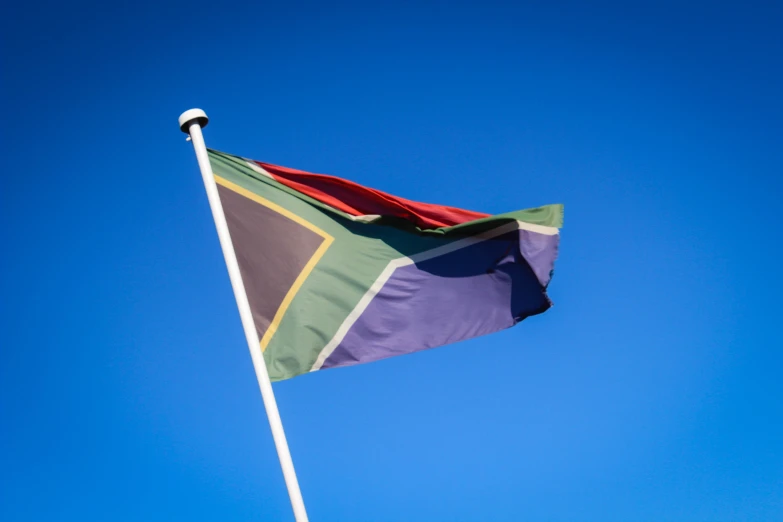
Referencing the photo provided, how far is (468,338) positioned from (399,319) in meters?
1.17

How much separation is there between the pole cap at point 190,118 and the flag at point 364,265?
2.01 ft

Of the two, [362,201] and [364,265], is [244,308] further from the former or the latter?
[362,201]

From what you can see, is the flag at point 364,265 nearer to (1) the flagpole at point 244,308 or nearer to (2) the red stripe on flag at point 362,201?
(2) the red stripe on flag at point 362,201

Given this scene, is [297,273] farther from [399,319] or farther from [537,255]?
[537,255]

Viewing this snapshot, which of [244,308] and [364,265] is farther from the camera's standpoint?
[364,265]

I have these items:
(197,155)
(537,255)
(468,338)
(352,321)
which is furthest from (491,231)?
(197,155)

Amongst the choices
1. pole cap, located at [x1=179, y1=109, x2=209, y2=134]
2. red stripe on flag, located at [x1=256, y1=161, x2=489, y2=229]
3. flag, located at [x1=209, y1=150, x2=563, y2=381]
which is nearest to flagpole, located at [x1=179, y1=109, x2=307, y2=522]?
pole cap, located at [x1=179, y1=109, x2=209, y2=134]

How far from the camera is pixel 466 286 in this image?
12586mm

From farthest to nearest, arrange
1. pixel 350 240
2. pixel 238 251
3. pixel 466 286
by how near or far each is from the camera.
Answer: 1. pixel 466 286
2. pixel 350 240
3. pixel 238 251

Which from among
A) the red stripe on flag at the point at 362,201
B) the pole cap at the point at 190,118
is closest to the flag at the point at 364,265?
the red stripe on flag at the point at 362,201

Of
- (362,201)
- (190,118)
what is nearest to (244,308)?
(190,118)

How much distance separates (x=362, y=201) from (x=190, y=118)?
2935 millimetres

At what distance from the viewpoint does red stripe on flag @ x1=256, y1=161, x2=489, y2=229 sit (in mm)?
11406

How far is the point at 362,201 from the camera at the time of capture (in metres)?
12.0
